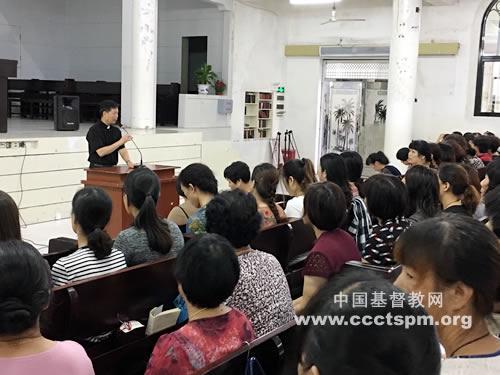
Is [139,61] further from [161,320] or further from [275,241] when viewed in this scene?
[161,320]

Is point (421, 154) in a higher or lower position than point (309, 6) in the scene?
lower

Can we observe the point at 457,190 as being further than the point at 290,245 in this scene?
No

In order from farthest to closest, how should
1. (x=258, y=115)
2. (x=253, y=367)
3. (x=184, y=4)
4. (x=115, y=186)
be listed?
Result: (x=258, y=115), (x=184, y=4), (x=115, y=186), (x=253, y=367)

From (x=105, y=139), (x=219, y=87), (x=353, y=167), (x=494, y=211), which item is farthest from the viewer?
(x=219, y=87)

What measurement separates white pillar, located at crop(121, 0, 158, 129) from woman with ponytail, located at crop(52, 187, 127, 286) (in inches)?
255

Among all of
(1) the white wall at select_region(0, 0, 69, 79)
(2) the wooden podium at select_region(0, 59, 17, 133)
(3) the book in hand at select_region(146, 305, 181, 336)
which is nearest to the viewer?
(3) the book in hand at select_region(146, 305, 181, 336)

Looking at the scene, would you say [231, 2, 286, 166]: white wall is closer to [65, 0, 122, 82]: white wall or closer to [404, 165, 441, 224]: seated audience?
[65, 0, 122, 82]: white wall

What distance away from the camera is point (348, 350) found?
83cm

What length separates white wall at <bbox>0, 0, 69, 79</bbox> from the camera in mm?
13656

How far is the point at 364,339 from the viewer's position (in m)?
0.83

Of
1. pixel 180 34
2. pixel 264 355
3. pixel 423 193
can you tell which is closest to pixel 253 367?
pixel 264 355

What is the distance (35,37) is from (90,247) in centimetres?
1310

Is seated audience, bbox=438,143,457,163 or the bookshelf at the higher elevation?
the bookshelf

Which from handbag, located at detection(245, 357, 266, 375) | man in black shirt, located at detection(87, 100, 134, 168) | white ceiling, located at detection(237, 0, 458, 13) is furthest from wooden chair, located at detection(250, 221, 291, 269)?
white ceiling, located at detection(237, 0, 458, 13)
